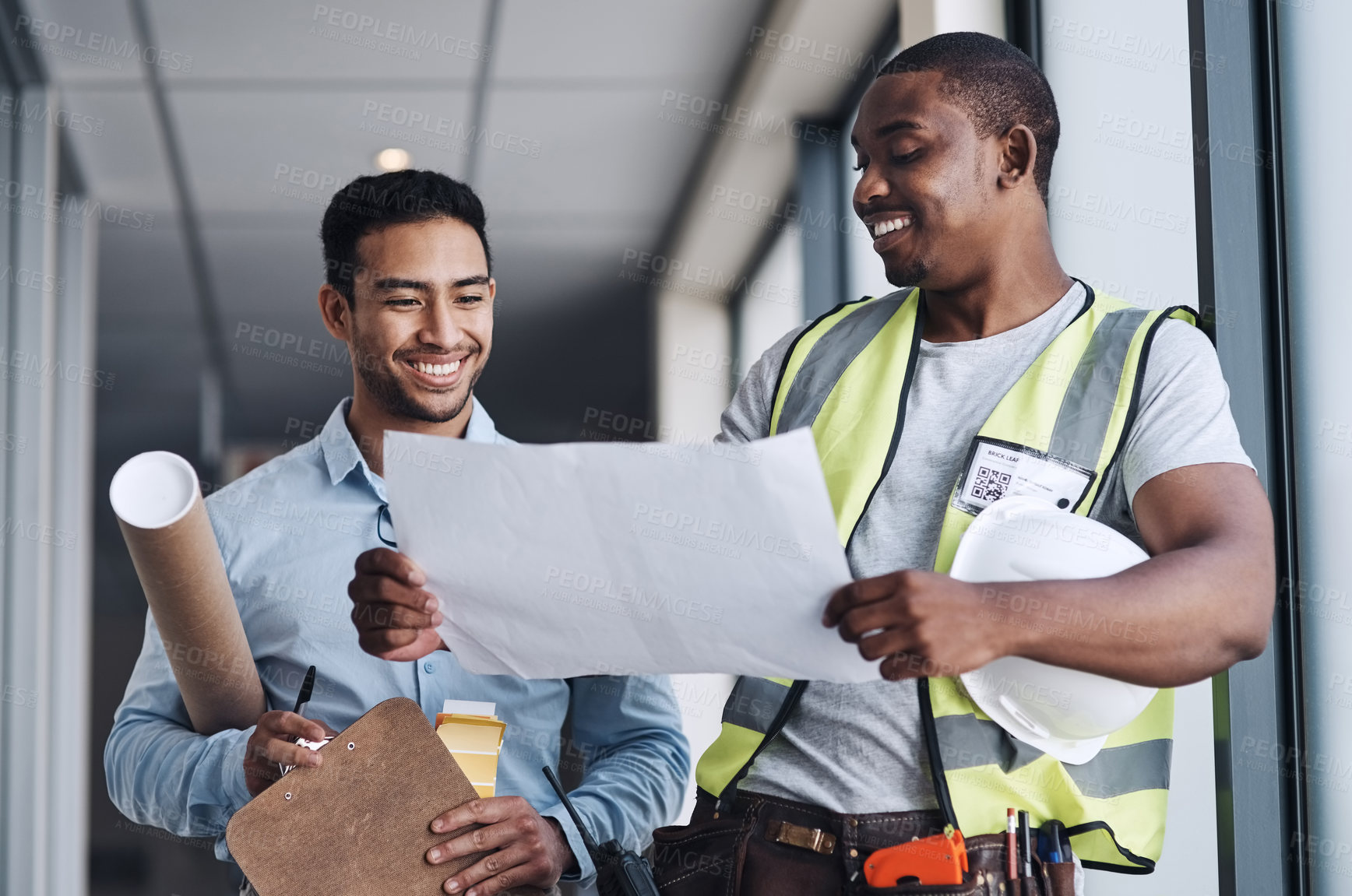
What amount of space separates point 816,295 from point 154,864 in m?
3.03

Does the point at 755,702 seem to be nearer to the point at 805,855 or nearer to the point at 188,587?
the point at 805,855

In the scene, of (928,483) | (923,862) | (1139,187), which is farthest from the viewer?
(1139,187)

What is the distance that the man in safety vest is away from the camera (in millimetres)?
854

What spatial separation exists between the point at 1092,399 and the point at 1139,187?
100cm

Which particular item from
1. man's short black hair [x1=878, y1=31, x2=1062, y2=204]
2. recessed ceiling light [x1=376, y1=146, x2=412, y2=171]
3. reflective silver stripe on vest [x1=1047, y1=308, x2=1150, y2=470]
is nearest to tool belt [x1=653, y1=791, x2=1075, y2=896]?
reflective silver stripe on vest [x1=1047, y1=308, x2=1150, y2=470]

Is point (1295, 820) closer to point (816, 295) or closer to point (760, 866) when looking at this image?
point (760, 866)

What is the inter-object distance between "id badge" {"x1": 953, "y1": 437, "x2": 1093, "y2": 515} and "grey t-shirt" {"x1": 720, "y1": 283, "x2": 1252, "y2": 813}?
0.11ft

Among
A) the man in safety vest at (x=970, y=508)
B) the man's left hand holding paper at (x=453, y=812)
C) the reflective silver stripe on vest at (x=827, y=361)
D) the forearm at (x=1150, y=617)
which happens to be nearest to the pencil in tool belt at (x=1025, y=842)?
the man in safety vest at (x=970, y=508)

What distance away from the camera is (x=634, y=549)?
0.92 metres

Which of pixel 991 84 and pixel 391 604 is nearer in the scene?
pixel 391 604

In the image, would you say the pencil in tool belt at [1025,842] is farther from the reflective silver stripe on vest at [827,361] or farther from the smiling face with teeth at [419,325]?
the smiling face with teeth at [419,325]

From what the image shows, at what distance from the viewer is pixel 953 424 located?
1.13 m

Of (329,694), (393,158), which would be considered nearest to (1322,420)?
(329,694)

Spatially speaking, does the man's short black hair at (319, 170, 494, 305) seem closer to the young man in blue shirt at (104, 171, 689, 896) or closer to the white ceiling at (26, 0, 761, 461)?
the young man in blue shirt at (104, 171, 689, 896)
